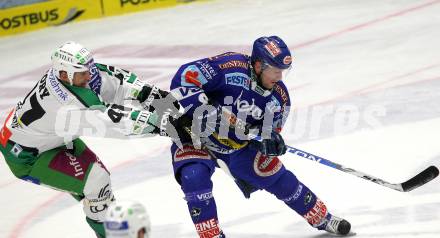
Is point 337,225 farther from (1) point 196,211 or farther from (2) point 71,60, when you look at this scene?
(2) point 71,60

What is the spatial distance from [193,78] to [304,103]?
3.62 metres

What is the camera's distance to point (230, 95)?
5.60 meters

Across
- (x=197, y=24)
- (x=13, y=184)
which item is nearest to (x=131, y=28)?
(x=197, y=24)

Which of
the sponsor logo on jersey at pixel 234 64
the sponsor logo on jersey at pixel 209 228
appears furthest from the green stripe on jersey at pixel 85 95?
the sponsor logo on jersey at pixel 209 228

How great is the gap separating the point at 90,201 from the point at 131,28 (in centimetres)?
707

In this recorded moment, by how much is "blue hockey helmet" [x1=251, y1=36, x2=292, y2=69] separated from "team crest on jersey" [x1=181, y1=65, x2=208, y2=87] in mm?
338

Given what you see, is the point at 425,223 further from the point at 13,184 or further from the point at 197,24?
the point at 197,24

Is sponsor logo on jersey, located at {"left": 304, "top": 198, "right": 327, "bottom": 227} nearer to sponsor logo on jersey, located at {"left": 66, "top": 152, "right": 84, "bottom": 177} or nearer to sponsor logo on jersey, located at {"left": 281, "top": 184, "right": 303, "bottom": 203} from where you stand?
sponsor logo on jersey, located at {"left": 281, "top": 184, "right": 303, "bottom": 203}

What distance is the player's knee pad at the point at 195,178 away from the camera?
536cm

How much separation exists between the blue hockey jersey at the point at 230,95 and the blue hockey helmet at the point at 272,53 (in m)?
0.18

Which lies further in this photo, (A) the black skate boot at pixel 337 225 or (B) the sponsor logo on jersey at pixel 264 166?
(A) the black skate boot at pixel 337 225

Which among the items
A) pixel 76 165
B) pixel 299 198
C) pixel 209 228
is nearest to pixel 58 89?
pixel 76 165

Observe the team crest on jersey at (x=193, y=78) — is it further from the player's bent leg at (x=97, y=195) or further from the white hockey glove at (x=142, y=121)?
the player's bent leg at (x=97, y=195)

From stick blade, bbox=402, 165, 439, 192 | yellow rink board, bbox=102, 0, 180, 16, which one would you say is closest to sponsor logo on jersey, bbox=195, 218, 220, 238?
stick blade, bbox=402, 165, 439, 192
